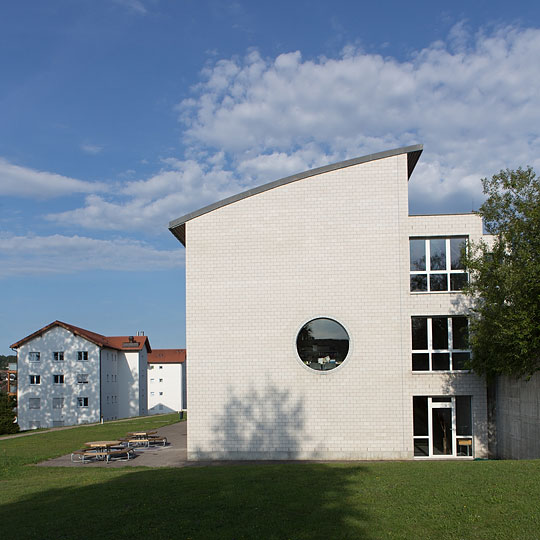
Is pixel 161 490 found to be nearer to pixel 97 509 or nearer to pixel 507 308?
pixel 97 509

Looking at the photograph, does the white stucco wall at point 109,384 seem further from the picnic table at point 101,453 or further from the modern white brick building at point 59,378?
the picnic table at point 101,453

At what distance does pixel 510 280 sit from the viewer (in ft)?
45.5

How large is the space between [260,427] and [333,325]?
3869mm

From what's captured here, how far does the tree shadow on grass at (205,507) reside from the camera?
8141mm

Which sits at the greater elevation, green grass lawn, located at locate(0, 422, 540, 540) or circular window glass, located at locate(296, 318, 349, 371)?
circular window glass, located at locate(296, 318, 349, 371)

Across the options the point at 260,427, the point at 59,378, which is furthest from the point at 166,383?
the point at 260,427

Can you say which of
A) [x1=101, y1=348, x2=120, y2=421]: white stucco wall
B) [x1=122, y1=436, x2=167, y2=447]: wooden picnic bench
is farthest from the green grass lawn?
[x1=101, y1=348, x2=120, y2=421]: white stucco wall

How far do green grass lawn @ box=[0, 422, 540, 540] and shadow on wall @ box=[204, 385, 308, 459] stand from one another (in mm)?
4703

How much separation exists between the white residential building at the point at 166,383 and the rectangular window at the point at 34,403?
25.6m

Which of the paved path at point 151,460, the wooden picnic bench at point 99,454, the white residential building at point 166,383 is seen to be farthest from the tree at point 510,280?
the white residential building at point 166,383

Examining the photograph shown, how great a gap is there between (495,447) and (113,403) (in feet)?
187

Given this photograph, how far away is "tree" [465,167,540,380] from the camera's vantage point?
44.9 ft

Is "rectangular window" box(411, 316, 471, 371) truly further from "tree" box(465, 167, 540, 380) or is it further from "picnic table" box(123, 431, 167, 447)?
"picnic table" box(123, 431, 167, 447)

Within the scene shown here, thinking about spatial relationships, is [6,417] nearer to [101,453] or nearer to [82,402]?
[82,402]
